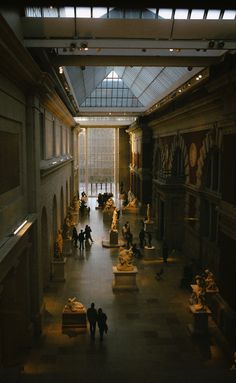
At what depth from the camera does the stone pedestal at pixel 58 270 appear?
1938 cm

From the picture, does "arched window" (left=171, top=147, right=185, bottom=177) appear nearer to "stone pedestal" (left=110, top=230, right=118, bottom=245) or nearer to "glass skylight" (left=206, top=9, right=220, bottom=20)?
"stone pedestal" (left=110, top=230, right=118, bottom=245)

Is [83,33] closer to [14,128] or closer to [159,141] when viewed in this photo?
[14,128]

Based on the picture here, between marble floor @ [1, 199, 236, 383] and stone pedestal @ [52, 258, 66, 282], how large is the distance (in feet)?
0.98

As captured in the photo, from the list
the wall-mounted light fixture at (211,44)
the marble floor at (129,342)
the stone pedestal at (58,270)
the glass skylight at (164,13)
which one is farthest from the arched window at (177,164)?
the wall-mounted light fixture at (211,44)

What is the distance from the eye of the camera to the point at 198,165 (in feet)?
68.7

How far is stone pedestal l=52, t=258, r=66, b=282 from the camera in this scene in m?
19.4

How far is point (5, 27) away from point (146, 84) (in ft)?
88.6

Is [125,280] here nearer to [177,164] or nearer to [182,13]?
[182,13]

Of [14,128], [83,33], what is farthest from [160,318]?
[83,33]

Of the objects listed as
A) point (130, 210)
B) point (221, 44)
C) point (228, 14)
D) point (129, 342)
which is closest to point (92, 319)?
point (129, 342)

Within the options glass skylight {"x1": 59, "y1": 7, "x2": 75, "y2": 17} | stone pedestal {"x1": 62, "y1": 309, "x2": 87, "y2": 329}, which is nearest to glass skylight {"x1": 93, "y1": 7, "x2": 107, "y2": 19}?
glass skylight {"x1": 59, "y1": 7, "x2": 75, "y2": 17}

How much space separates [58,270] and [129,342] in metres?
6.79

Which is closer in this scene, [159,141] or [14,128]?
[14,128]

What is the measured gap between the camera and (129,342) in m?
13.5
